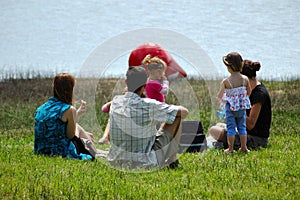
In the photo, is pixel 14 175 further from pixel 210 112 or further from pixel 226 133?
pixel 210 112

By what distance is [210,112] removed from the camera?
14023 millimetres

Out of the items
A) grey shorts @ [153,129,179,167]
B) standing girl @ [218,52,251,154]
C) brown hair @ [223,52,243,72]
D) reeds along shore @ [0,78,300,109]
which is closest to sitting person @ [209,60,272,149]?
standing girl @ [218,52,251,154]

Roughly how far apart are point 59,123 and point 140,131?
139 centimetres

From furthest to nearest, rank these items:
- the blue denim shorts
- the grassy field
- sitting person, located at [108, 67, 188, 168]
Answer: the blue denim shorts, sitting person, located at [108, 67, 188, 168], the grassy field

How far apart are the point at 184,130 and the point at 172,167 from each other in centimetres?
205

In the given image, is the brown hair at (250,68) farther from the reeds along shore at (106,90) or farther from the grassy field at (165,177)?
the reeds along shore at (106,90)

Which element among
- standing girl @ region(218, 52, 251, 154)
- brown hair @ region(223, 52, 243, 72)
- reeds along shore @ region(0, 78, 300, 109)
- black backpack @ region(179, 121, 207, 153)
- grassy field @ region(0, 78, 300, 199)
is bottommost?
reeds along shore @ region(0, 78, 300, 109)

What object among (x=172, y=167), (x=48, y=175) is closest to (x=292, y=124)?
(x=172, y=167)

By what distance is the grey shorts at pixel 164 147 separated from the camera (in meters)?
6.93

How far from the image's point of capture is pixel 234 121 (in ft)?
27.0

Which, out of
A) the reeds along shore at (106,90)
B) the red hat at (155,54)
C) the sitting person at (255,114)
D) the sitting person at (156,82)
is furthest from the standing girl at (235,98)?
the reeds along shore at (106,90)

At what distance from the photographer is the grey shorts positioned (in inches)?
273

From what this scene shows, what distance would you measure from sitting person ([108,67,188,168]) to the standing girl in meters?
1.45

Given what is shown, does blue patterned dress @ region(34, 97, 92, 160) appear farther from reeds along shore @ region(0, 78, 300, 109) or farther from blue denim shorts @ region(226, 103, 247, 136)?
reeds along shore @ region(0, 78, 300, 109)
